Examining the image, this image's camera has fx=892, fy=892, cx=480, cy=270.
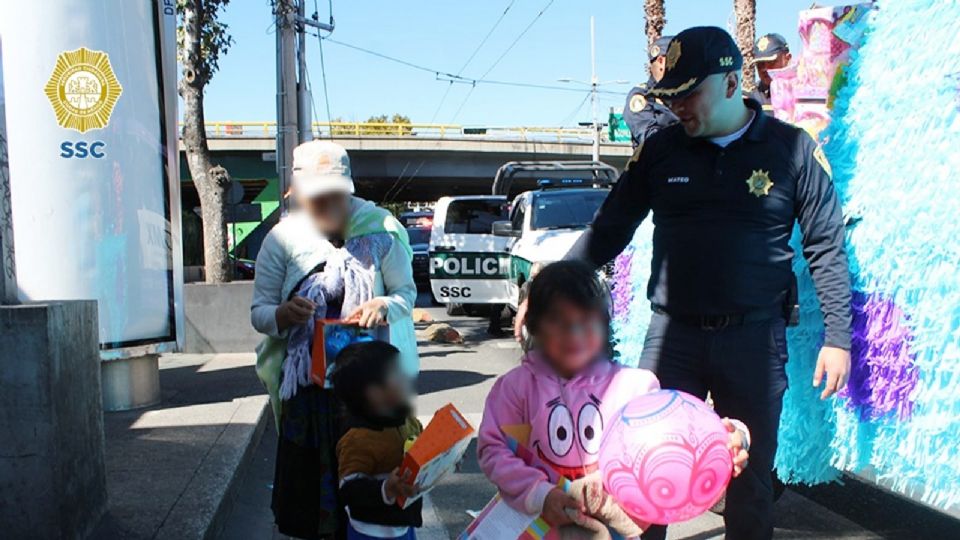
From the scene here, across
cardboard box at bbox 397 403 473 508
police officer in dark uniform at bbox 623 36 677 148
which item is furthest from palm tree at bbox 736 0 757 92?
cardboard box at bbox 397 403 473 508

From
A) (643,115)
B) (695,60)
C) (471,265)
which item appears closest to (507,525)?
(695,60)

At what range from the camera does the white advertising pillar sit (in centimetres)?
580

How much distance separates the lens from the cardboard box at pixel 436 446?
239 cm

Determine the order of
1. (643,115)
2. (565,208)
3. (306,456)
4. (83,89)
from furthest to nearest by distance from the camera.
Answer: (565,208), (83,89), (643,115), (306,456)

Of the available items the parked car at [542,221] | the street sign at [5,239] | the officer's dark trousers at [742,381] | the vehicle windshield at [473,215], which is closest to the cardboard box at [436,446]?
the officer's dark trousers at [742,381]

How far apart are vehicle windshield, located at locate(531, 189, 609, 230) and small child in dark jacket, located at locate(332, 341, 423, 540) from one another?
765 cm

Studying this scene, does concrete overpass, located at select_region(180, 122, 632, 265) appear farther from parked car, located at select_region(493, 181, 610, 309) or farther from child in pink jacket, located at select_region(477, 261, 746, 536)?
child in pink jacket, located at select_region(477, 261, 746, 536)

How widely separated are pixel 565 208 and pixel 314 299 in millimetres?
7850

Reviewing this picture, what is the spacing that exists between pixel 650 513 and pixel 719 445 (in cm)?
23

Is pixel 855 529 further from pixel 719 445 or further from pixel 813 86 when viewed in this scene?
pixel 719 445

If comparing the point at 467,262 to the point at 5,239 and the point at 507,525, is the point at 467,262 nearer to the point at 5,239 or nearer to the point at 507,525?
the point at 5,239

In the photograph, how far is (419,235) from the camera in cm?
2456

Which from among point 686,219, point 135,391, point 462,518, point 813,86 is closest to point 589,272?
point 686,219

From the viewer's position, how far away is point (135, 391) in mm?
6555
